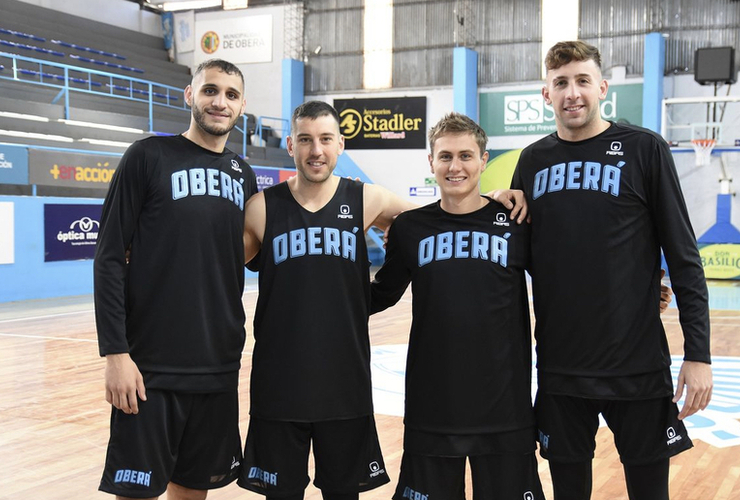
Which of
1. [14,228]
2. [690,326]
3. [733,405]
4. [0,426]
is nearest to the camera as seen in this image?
[690,326]

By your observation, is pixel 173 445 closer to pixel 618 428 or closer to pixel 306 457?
pixel 306 457

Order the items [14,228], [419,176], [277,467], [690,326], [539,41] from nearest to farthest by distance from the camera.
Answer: [690,326], [277,467], [14,228], [539,41], [419,176]

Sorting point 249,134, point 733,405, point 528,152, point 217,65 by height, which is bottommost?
point 733,405

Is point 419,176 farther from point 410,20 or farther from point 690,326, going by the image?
point 690,326

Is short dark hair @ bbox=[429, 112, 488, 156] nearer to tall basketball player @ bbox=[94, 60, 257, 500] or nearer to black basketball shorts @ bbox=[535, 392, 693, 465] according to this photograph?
tall basketball player @ bbox=[94, 60, 257, 500]

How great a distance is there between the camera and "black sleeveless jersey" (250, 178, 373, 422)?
2873 mm

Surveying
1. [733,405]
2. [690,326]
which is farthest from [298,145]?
[733,405]

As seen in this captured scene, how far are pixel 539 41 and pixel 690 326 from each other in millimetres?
18902

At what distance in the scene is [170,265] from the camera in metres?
2.84

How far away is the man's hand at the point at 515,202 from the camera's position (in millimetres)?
2857

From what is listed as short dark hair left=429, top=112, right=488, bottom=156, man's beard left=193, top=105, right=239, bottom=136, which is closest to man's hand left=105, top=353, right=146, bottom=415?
man's beard left=193, top=105, right=239, bottom=136

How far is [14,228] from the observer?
11625 millimetres

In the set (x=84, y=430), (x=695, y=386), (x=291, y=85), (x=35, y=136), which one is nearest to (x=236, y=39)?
(x=291, y=85)

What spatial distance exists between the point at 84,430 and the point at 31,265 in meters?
7.55
